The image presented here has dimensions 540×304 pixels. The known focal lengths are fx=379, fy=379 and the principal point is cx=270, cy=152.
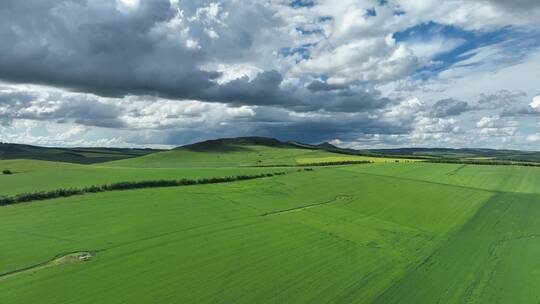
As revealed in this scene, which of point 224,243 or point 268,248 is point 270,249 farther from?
point 224,243

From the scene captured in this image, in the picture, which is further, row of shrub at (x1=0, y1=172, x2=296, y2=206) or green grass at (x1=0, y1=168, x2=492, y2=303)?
row of shrub at (x1=0, y1=172, x2=296, y2=206)

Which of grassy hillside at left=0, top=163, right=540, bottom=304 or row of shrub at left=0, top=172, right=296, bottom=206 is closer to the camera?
grassy hillside at left=0, top=163, right=540, bottom=304

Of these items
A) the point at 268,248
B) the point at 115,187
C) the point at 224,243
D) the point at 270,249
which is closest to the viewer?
the point at 270,249

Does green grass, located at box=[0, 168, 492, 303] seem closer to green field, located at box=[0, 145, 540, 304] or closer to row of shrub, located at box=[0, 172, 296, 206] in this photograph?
green field, located at box=[0, 145, 540, 304]

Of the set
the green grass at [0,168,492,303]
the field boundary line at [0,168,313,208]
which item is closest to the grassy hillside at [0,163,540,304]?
the green grass at [0,168,492,303]

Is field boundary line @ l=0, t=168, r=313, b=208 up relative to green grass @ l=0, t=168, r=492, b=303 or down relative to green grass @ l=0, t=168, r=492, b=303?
up

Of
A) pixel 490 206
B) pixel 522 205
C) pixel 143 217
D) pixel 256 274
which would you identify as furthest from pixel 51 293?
pixel 522 205

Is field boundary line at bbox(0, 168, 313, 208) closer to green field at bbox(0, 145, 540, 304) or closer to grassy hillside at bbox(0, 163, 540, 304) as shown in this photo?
green field at bbox(0, 145, 540, 304)

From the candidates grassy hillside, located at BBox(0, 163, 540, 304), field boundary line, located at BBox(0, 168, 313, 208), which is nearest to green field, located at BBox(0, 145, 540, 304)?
grassy hillside, located at BBox(0, 163, 540, 304)

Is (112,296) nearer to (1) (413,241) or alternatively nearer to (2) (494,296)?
(2) (494,296)

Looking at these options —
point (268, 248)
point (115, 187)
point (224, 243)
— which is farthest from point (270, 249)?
point (115, 187)
